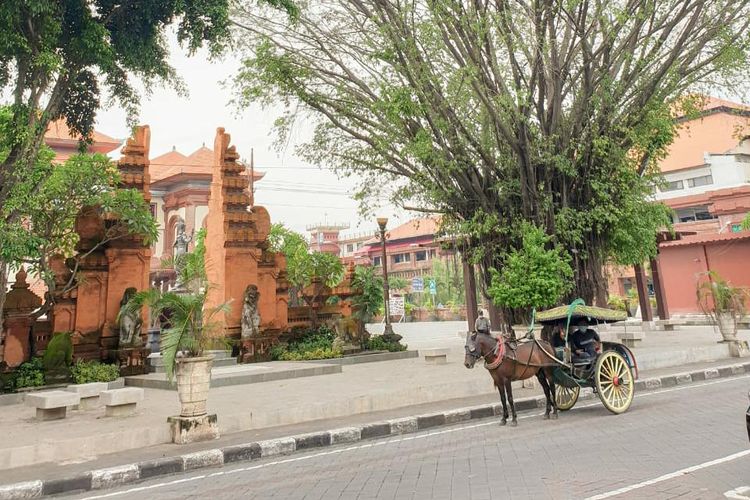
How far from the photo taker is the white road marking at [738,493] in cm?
368

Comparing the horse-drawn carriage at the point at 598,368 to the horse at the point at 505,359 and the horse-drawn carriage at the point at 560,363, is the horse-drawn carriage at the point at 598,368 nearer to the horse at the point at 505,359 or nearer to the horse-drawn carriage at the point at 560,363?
the horse-drawn carriage at the point at 560,363

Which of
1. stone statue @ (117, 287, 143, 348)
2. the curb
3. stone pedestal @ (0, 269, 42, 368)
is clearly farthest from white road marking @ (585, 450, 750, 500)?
stone pedestal @ (0, 269, 42, 368)

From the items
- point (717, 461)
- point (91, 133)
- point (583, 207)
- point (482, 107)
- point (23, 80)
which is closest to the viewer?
point (717, 461)

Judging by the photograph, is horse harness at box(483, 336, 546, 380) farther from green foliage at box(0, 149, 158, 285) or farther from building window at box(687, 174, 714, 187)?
building window at box(687, 174, 714, 187)

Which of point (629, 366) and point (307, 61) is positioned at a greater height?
→ point (307, 61)

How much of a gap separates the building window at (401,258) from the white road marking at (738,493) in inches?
2218

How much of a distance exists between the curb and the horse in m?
1.00

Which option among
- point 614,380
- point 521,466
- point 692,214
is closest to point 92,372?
point 521,466

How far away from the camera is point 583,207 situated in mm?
12648

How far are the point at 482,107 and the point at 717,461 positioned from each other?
35.4 ft

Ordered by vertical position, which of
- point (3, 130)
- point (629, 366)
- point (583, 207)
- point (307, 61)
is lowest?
point (629, 366)

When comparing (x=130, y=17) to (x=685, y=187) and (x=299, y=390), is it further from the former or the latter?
(x=685, y=187)

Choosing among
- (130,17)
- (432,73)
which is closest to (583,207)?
(432,73)

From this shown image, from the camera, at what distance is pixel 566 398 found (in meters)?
8.04
